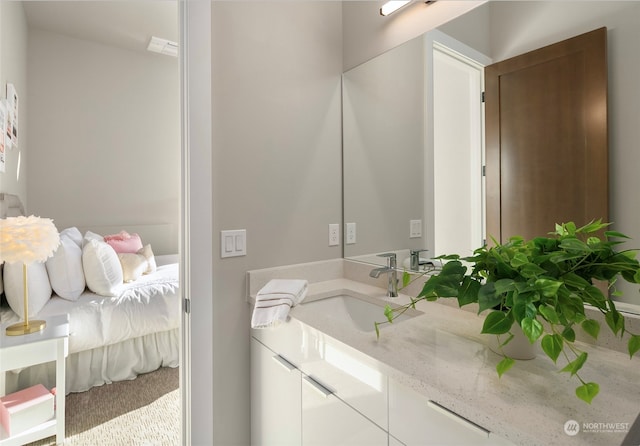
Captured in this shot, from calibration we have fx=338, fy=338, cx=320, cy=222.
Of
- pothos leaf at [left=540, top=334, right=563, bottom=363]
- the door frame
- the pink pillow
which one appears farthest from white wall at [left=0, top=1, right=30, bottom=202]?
pothos leaf at [left=540, top=334, right=563, bottom=363]

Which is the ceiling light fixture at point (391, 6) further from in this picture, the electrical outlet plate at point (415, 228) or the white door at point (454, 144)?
the electrical outlet plate at point (415, 228)

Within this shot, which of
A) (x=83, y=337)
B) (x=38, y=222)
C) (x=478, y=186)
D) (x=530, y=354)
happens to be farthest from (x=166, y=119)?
(x=530, y=354)

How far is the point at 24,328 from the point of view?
5.88 feet

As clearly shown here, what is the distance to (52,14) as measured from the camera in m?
3.02

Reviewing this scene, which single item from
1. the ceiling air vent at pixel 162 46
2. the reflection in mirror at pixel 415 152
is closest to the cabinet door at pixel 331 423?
the reflection in mirror at pixel 415 152

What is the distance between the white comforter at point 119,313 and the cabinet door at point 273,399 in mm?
1146

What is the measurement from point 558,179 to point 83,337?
263cm

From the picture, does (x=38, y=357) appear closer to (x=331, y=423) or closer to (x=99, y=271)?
(x=99, y=271)

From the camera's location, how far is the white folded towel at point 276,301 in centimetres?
114

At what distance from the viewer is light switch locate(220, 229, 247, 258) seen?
1.35m

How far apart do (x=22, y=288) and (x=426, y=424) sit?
7.55 ft

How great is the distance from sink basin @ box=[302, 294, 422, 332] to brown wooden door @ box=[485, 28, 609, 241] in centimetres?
51

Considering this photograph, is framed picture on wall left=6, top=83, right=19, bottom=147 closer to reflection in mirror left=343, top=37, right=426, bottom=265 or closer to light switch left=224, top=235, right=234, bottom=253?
light switch left=224, top=235, right=234, bottom=253

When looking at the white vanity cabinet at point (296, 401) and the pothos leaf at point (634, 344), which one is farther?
the white vanity cabinet at point (296, 401)
